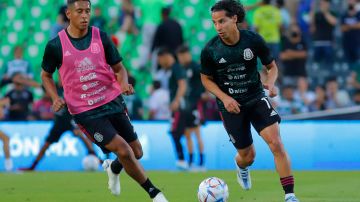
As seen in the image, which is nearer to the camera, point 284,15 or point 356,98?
point 356,98

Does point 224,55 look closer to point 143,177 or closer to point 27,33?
point 143,177

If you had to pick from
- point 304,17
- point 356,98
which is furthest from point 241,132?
point 304,17

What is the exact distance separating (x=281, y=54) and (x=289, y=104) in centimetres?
199

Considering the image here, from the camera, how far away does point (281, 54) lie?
891 inches

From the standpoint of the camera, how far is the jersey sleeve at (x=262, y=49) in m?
10.5

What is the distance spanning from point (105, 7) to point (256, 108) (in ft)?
48.4

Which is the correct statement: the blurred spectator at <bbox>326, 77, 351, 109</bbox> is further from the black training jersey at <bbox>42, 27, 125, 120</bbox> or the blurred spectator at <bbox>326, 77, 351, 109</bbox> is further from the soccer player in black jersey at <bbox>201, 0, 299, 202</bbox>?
the black training jersey at <bbox>42, 27, 125, 120</bbox>

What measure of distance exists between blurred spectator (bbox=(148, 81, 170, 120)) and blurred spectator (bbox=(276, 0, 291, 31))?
143 inches

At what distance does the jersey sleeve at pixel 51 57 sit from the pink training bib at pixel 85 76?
0.08m

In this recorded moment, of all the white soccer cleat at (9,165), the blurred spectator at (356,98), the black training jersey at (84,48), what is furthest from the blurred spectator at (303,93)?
the black training jersey at (84,48)

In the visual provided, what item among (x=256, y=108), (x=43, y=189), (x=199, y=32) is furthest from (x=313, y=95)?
(x=256, y=108)

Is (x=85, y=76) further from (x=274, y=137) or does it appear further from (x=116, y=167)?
(x=274, y=137)

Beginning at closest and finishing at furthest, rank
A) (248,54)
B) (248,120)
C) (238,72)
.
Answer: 1. (248,54)
2. (238,72)
3. (248,120)

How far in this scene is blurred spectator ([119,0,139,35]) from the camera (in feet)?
78.2
